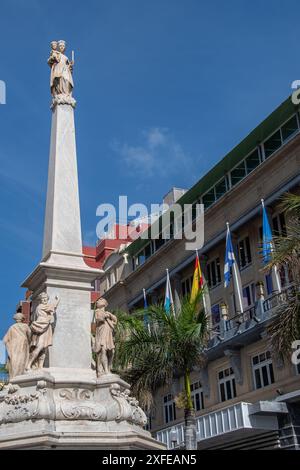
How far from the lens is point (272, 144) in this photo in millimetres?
36938

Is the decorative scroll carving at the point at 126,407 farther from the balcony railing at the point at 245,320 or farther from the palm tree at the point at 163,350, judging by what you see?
the balcony railing at the point at 245,320

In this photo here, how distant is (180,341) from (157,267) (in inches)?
958

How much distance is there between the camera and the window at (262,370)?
34000 mm

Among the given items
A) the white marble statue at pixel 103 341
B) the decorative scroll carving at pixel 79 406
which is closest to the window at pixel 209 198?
the white marble statue at pixel 103 341

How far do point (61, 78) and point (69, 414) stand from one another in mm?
9802

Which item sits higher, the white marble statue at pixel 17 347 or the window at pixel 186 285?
the window at pixel 186 285

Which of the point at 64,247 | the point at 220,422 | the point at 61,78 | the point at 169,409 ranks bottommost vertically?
the point at 220,422

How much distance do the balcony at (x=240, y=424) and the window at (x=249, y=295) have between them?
6.84 meters

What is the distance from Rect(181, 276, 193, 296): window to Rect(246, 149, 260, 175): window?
343 inches

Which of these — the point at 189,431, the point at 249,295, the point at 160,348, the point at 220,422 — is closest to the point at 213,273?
the point at 249,295

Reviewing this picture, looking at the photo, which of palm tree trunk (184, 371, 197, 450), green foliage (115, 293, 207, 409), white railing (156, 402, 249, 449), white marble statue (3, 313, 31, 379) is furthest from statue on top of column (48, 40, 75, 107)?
white railing (156, 402, 249, 449)

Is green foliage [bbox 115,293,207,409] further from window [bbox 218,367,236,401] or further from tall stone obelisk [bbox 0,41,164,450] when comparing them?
window [bbox 218,367,236,401]

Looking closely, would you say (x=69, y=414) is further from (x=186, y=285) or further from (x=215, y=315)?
(x=186, y=285)

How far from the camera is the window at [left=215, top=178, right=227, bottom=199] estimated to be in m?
41.0
